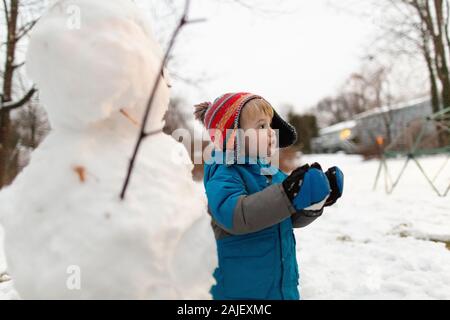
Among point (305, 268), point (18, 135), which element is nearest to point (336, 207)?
point (305, 268)

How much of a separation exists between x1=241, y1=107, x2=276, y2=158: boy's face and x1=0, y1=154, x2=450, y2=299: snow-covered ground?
0.30 meters

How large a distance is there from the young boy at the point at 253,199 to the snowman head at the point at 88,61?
58cm

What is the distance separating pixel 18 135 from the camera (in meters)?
23.5

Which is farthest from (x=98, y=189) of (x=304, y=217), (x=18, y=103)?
(x=18, y=103)

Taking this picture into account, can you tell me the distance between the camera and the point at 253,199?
4.45 feet

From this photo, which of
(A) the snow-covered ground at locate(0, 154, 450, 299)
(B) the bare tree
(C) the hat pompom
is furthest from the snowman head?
(B) the bare tree

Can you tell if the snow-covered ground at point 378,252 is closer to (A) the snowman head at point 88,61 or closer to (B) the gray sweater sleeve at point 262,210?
(B) the gray sweater sleeve at point 262,210

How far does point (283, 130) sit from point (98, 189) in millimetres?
1256

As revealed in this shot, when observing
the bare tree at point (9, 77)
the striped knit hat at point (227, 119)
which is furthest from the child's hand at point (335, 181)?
the bare tree at point (9, 77)

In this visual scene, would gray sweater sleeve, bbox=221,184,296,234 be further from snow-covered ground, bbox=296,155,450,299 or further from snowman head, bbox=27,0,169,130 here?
snow-covered ground, bbox=296,155,450,299

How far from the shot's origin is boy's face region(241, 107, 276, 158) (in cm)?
164

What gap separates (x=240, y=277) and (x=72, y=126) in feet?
3.07
